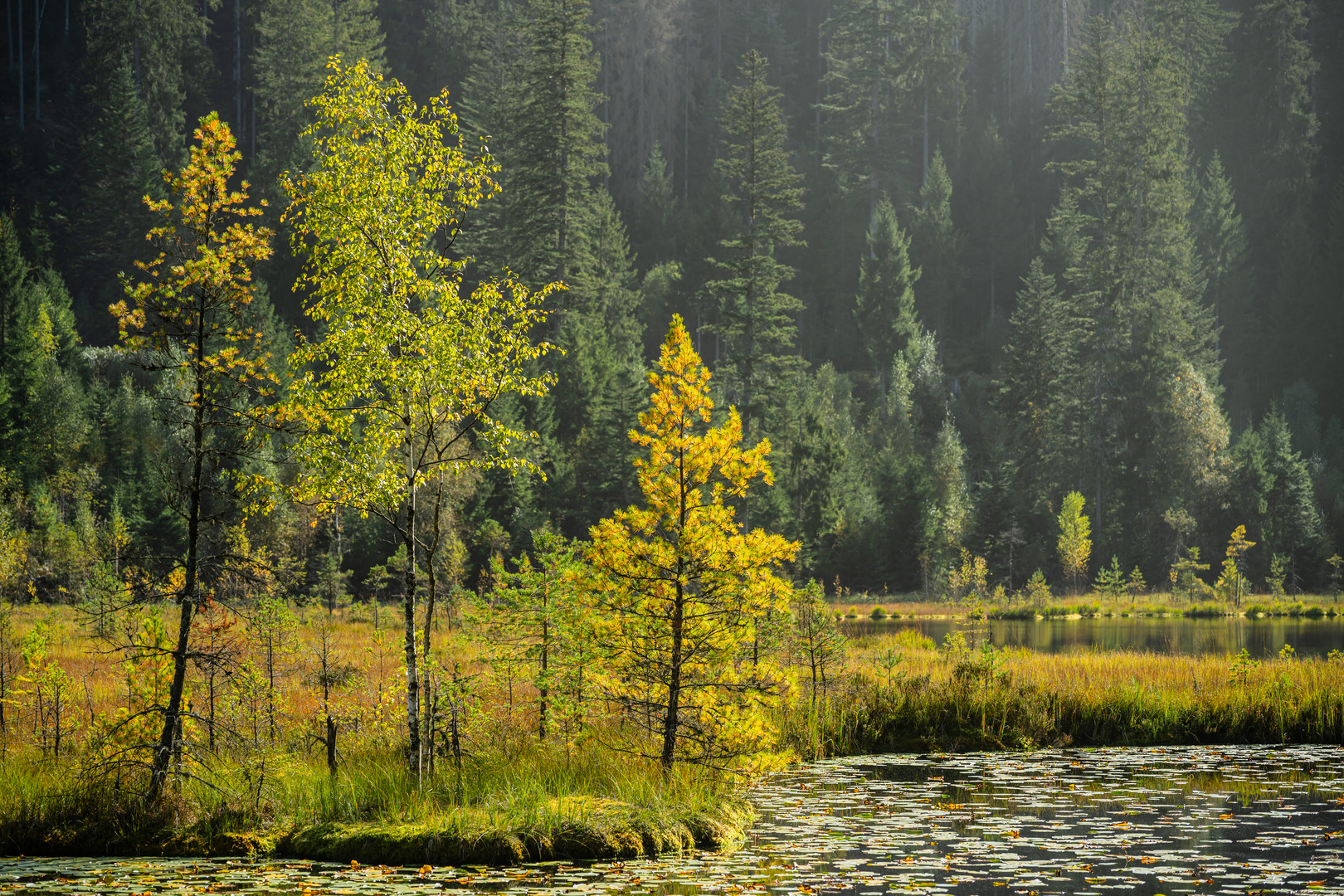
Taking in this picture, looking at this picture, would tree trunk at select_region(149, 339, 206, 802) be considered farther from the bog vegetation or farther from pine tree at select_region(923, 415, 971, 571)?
pine tree at select_region(923, 415, 971, 571)

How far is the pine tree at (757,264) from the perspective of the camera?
70.9 meters

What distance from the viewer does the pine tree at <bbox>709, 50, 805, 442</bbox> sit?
70938 millimetres

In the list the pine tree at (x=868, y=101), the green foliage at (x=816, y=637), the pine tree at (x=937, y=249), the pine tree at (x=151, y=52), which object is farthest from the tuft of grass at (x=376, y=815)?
the pine tree at (x=868, y=101)

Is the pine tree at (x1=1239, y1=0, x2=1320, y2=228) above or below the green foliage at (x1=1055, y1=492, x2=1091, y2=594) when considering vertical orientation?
above

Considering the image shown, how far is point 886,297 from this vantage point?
8806 centimetres

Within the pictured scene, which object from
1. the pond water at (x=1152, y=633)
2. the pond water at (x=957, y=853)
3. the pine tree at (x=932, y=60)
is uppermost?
the pine tree at (x=932, y=60)

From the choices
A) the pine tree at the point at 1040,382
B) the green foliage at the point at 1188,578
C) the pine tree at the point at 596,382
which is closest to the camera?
the green foliage at the point at 1188,578

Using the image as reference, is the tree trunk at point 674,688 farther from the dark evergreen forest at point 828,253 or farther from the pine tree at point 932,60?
the pine tree at point 932,60

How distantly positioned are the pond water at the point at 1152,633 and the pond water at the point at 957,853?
1728cm

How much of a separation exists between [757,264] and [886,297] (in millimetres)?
19100

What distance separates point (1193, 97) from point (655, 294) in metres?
47.6

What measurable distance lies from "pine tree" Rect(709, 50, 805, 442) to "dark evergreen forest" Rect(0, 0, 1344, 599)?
258 millimetres

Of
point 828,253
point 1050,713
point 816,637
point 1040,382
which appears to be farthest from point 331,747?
point 828,253

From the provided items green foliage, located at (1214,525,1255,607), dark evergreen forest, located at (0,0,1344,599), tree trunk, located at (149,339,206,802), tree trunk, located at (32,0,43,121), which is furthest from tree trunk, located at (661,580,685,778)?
tree trunk, located at (32,0,43,121)
